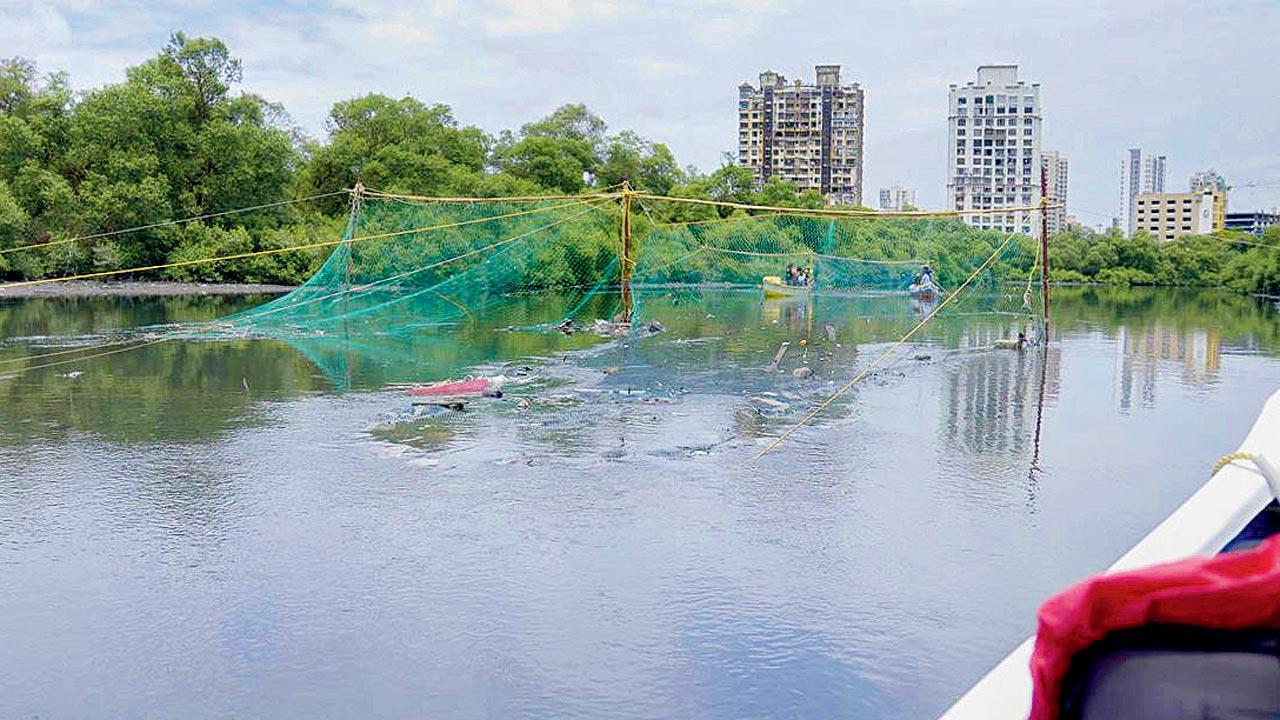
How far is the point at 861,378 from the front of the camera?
59.1 feet

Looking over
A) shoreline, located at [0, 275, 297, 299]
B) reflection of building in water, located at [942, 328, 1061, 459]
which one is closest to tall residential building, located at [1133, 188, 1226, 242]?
shoreline, located at [0, 275, 297, 299]

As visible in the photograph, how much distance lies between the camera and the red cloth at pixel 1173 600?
5.86 feet

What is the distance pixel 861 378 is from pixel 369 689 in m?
13.0

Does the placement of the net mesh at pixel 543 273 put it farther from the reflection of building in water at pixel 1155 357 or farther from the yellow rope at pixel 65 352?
the reflection of building in water at pixel 1155 357

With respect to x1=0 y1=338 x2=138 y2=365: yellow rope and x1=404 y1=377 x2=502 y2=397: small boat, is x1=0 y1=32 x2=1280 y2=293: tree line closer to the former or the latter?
x1=0 y1=338 x2=138 y2=365: yellow rope

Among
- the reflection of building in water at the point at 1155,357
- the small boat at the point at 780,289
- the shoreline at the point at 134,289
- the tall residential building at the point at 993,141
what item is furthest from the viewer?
the tall residential building at the point at 993,141

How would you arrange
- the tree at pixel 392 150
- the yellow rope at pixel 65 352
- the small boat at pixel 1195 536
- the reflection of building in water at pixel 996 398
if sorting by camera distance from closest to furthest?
the small boat at pixel 1195 536, the reflection of building in water at pixel 996 398, the yellow rope at pixel 65 352, the tree at pixel 392 150

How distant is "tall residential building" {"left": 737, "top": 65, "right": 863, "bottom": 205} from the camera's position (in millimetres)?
127062

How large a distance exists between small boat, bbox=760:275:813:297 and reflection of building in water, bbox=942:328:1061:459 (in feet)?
58.4

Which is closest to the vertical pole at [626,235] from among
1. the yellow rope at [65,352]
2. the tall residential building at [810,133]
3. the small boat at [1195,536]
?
the yellow rope at [65,352]

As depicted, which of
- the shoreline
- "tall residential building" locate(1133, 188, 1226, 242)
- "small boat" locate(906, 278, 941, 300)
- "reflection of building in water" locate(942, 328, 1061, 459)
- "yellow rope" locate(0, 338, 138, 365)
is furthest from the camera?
"tall residential building" locate(1133, 188, 1226, 242)

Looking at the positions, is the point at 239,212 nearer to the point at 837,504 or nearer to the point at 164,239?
the point at 164,239

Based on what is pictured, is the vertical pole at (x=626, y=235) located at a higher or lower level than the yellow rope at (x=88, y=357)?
higher

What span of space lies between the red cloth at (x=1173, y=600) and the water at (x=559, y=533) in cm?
407
